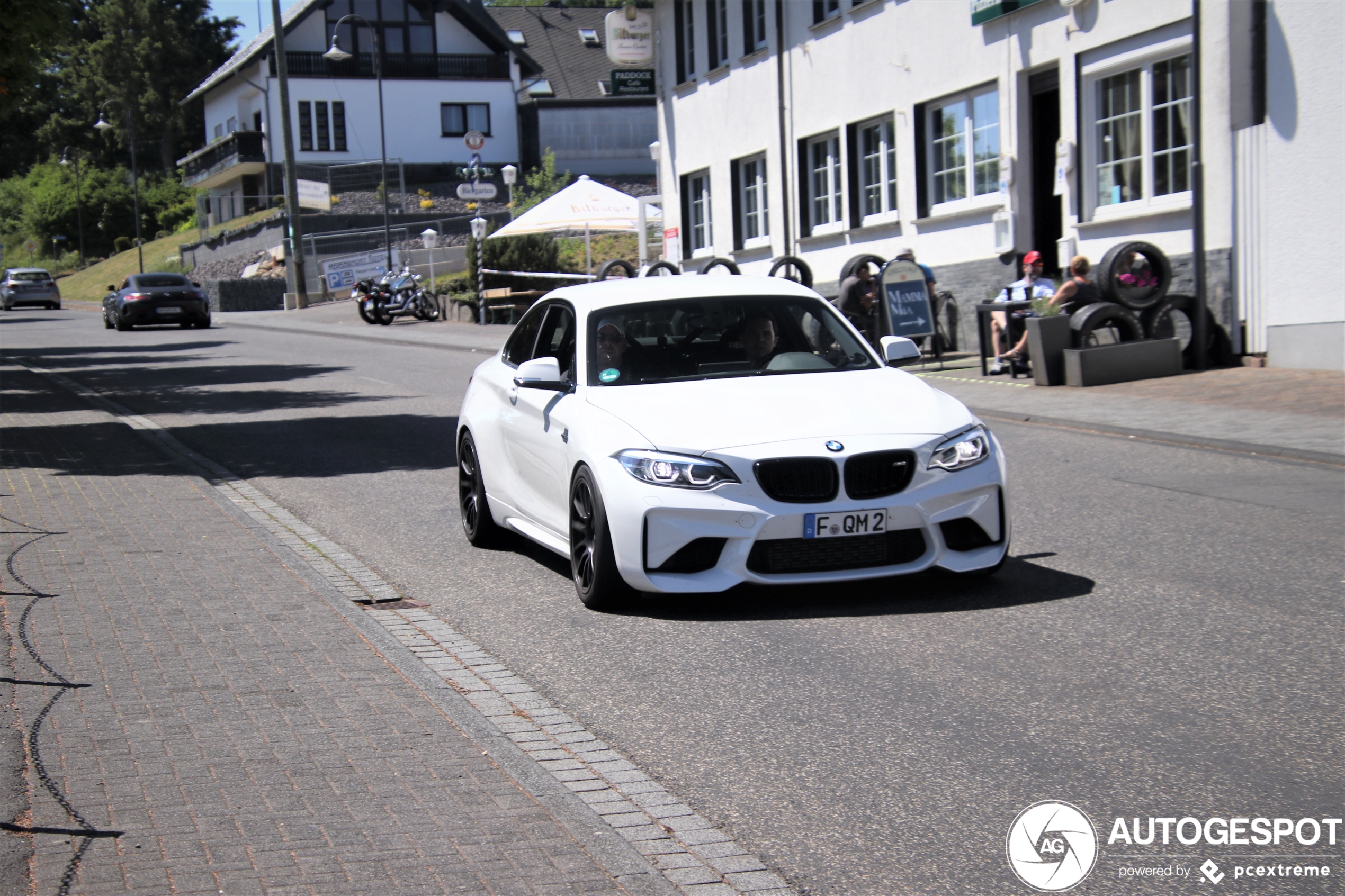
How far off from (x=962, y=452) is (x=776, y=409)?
862 mm

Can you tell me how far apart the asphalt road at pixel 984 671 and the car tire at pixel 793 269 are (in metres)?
11.9

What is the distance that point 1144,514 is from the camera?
30.3 ft

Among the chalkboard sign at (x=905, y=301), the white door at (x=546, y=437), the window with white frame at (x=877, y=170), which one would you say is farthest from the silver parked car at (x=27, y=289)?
the white door at (x=546, y=437)

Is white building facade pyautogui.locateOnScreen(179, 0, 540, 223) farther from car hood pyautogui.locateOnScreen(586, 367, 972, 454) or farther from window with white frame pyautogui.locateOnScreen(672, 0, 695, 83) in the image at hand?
car hood pyautogui.locateOnScreen(586, 367, 972, 454)

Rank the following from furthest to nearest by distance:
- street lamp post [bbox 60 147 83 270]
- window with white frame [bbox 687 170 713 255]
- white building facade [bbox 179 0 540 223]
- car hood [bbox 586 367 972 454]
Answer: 1. street lamp post [bbox 60 147 83 270]
2. white building facade [bbox 179 0 540 223]
3. window with white frame [bbox 687 170 713 255]
4. car hood [bbox 586 367 972 454]

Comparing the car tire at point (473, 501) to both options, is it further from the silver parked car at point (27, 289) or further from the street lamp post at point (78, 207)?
the street lamp post at point (78, 207)

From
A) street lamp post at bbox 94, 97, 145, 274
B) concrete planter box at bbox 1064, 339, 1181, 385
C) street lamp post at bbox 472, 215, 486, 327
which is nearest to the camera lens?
concrete planter box at bbox 1064, 339, 1181, 385

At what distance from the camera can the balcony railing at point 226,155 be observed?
71.6 metres

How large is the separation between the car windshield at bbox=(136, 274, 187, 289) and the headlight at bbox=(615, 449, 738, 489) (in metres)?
34.5

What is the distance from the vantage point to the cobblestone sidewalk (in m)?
3.95

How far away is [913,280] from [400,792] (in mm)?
17245

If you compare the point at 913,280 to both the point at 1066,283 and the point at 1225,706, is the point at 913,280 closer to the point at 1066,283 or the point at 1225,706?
the point at 1066,283

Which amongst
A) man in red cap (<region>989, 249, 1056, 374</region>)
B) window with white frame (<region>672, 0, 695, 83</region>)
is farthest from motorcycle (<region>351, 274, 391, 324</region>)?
man in red cap (<region>989, 249, 1056, 374</region>)

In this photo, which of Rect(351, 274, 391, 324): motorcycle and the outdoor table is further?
Rect(351, 274, 391, 324): motorcycle
